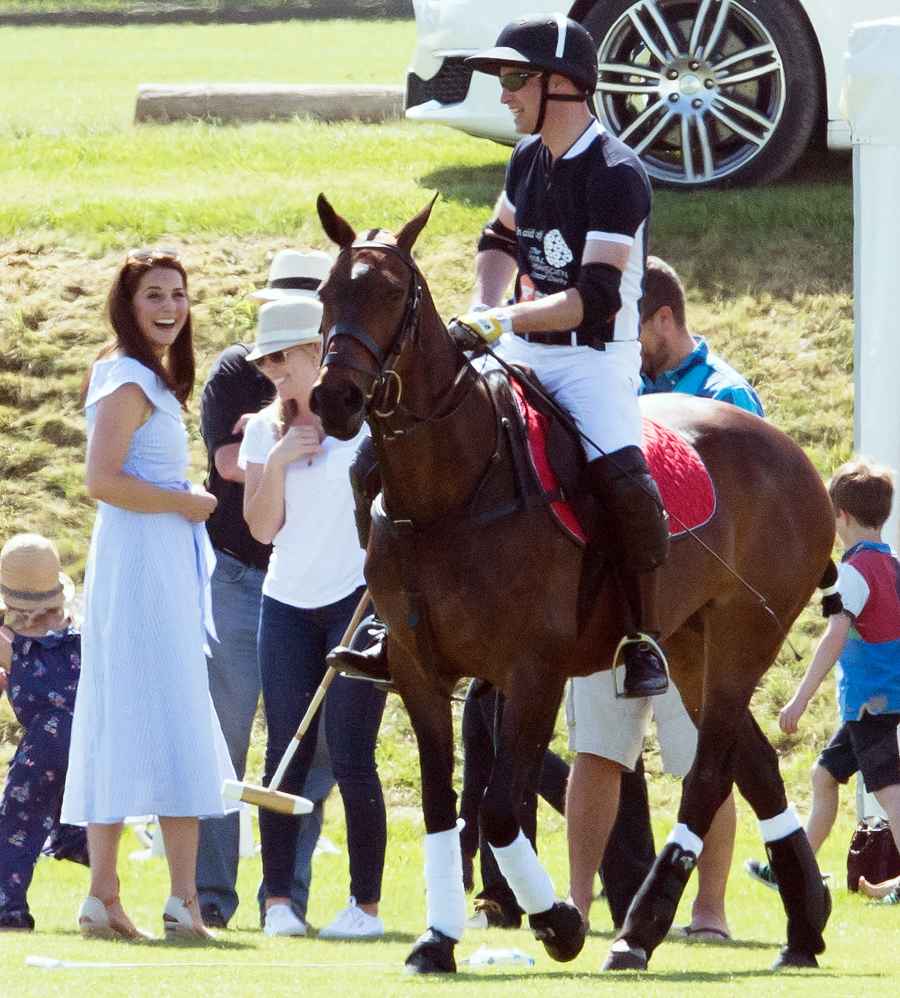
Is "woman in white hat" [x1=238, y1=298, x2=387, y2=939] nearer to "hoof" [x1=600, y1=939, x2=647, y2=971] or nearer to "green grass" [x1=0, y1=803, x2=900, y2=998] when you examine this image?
"green grass" [x1=0, y1=803, x2=900, y2=998]

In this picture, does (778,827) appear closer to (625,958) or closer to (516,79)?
(625,958)

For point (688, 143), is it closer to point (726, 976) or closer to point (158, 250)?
point (158, 250)

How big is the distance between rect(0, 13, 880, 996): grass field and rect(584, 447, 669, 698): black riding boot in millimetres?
1149

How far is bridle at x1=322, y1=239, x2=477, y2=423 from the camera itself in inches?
257

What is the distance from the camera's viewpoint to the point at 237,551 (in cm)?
951

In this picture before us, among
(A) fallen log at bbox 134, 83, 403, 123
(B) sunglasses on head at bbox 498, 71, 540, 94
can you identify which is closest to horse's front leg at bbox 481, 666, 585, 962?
(B) sunglasses on head at bbox 498, 71, 540, 94

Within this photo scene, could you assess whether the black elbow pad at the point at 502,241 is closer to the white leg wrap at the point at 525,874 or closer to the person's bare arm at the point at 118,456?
the person's bare arm at the point at 118,456

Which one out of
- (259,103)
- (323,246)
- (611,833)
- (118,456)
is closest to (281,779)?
(611,833)

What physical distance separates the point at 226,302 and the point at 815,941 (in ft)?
22.7

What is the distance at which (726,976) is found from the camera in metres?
7.38

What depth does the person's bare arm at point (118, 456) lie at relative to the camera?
26.8ft

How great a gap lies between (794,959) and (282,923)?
1.93m

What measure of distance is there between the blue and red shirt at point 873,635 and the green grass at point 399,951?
0.89 metres

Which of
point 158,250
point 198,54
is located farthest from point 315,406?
point 198,54
